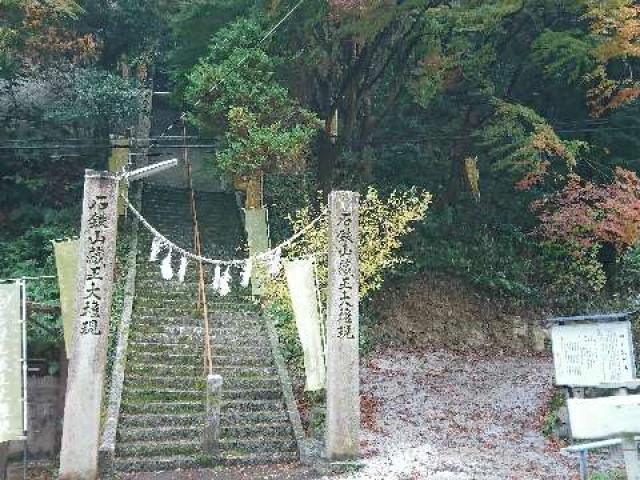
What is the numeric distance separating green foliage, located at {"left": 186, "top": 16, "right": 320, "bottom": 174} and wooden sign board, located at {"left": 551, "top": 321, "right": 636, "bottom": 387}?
7579 mm

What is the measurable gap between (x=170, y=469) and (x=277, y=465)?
5.55 ft

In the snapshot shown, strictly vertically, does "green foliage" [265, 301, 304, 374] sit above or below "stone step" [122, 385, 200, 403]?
above

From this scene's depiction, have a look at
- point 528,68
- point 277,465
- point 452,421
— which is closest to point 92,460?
point 277,465

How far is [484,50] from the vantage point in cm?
1703

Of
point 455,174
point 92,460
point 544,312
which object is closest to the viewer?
point 92,460

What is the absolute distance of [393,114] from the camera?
21797 mm

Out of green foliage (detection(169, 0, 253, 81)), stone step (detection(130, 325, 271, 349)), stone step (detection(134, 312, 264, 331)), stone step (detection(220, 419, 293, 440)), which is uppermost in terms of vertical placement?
green foliage (detection(169, 0, 253, 81))

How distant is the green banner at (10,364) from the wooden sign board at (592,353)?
8657 millimetres

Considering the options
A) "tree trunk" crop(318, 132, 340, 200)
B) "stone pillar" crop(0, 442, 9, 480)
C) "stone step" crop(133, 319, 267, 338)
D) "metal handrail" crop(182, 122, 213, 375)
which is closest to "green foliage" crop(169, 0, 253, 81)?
"metal handrail" crop(182, 122, 213, 375)

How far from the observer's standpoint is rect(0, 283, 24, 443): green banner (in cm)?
945

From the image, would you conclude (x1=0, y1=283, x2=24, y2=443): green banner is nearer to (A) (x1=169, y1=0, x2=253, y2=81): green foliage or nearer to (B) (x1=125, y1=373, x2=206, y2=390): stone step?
(B) (x1=125, y1=373, x2=206, y2=390): stone step

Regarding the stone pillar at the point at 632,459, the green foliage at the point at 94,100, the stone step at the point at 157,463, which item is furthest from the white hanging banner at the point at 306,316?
the green foliage at the point at 94,100

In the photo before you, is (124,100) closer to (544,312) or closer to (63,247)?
(63,247)

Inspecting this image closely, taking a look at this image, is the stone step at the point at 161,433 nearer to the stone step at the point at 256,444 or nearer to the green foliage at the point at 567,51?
the stone step at the point at 256,444
